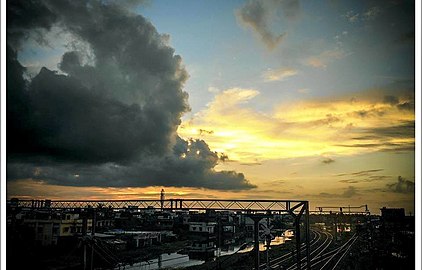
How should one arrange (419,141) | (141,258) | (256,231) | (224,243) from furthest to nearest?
(224,243), (141,258), (256,231), (419,141)

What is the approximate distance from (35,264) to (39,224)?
6111 millimetres

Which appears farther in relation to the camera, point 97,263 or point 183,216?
point 183,216

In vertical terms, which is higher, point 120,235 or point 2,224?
point 2,224

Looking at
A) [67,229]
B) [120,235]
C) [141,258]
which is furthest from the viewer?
[120,235]

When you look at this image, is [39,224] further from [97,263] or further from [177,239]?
[177,239]

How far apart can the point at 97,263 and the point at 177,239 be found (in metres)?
21.5

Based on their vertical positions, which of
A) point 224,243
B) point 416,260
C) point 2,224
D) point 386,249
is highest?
point 2,224

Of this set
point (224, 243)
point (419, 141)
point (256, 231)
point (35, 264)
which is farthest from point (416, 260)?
point (224, 243)

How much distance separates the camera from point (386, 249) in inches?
969

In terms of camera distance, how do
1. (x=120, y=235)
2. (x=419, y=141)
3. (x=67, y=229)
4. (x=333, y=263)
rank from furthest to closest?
1. (x=120, y=235)
2. (x=67, y=229)
3. (x=333, y=263)
4. (x=419, y=141)

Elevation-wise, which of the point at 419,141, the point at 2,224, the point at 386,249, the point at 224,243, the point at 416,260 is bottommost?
the point at 224,243

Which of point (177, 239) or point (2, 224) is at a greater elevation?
point (2, 224)

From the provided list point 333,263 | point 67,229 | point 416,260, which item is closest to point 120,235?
point 67,229

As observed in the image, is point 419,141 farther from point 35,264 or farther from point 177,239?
point 177,239
